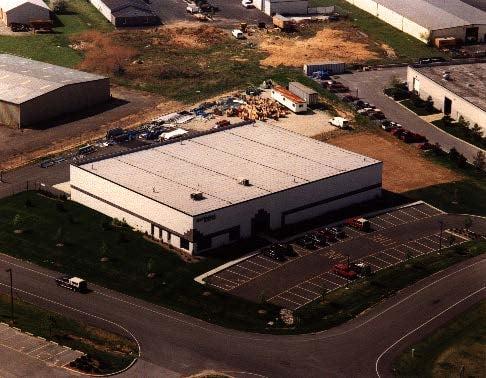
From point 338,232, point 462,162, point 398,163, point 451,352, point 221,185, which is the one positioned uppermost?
point 221,185

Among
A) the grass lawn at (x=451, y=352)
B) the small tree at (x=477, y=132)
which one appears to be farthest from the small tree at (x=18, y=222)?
the small tree at (x=477, y=132)

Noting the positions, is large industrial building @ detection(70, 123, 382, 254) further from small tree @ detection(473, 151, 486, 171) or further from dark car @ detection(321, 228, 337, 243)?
small tree @ detection(473, 151, 486, 171)

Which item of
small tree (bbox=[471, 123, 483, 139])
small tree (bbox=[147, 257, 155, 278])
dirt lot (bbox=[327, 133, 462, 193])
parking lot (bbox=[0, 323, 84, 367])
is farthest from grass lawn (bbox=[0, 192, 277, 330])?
small tree (bbox=[471, 123, 483, 139])

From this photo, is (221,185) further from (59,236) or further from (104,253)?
(59,236)

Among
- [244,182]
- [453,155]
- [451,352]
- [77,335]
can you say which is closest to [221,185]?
[244,182]

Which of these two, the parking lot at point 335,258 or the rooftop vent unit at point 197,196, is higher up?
the rooftop vent unit at point 197,196

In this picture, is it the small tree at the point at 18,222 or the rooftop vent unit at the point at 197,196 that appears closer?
the rooftop vent unit at the point at 197,196

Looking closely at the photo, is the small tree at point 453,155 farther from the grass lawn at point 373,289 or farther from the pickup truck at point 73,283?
the pickup truck at point 73,283
